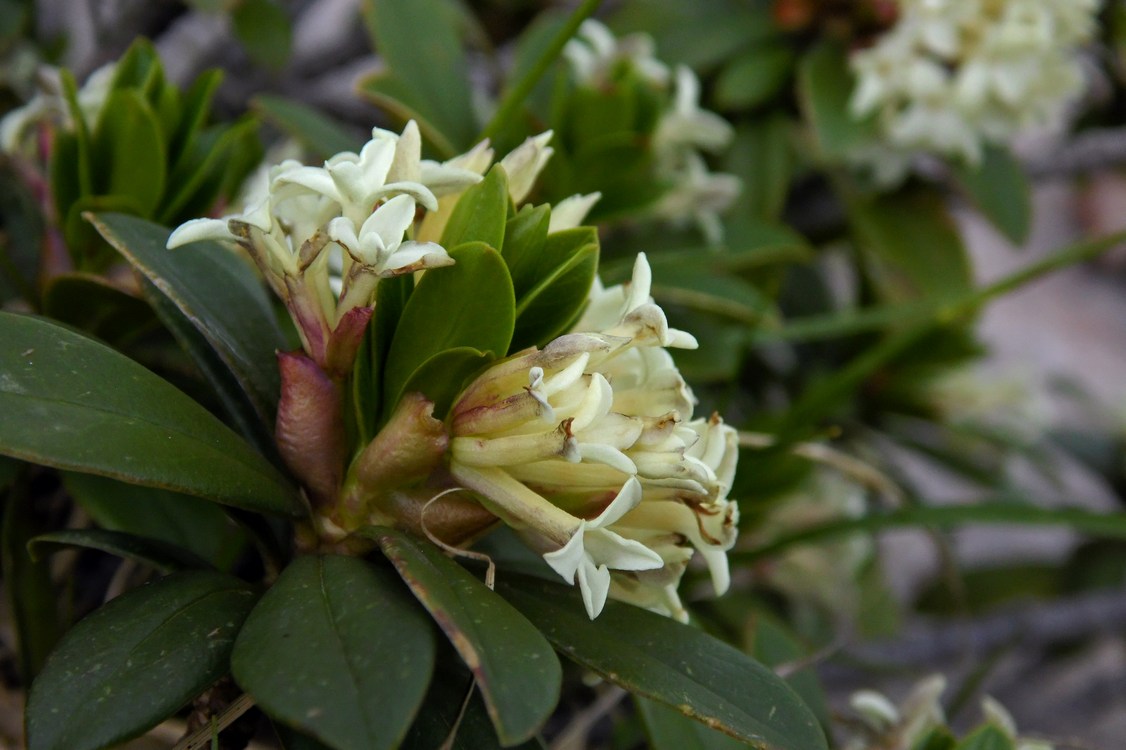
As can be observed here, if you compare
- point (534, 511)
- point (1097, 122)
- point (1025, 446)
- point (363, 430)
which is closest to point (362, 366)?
point (363, 430)

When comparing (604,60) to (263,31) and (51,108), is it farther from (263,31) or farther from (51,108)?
(51,108)

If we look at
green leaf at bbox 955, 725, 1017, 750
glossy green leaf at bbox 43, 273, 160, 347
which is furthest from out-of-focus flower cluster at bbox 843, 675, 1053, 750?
glossy green leaf at bbox 43, 273, 160, 347

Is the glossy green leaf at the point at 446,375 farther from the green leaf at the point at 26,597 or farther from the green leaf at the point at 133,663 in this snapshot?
the green leaf at the point at 26,597

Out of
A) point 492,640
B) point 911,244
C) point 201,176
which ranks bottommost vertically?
point 911,244

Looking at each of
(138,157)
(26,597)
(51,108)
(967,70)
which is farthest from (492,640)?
(967,70)

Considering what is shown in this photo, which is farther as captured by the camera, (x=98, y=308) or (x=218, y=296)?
(x=98, y=308)

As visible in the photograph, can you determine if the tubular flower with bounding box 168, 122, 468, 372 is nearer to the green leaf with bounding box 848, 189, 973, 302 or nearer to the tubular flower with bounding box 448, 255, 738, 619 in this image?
the tubular flower with bounding box 448, 255, 738, 619

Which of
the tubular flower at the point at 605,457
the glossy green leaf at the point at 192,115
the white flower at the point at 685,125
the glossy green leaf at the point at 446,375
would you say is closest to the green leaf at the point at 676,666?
the tubular flower at the point at 605,457
